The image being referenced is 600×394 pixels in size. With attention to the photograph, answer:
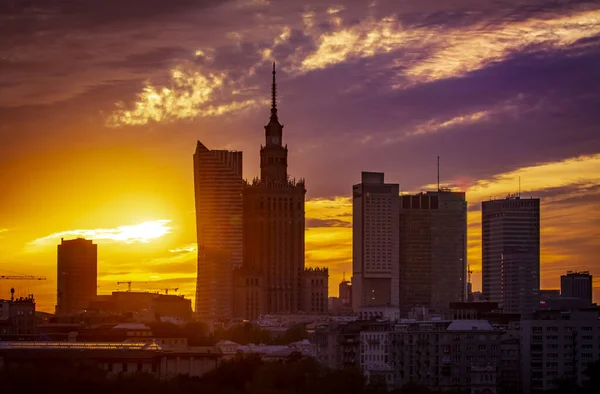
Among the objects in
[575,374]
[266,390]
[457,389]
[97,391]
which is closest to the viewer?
[97,391]

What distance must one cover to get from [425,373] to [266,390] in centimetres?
2757

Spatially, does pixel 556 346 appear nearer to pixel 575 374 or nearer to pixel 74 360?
pixel 575 374

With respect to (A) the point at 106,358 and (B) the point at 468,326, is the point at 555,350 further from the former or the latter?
(A) the point at 106,358

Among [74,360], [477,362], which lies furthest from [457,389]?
[74,360]

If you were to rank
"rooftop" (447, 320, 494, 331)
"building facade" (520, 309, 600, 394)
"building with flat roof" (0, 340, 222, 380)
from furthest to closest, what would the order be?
1. "rooftop" (447, 320, 494, 331)
2. "building facade" (520, 309, 600, 394)
3. "building with flat roof" (0, 340, 222, 380)

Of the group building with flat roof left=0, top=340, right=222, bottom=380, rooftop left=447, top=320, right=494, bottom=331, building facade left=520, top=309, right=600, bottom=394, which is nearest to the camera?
building with flat roof left=0, top=340, right=222, bottom=380

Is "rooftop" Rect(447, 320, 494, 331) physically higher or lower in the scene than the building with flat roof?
higher

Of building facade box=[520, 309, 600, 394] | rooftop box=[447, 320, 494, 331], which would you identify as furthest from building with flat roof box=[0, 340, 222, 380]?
building facade box=[520, 309, 600, 394]

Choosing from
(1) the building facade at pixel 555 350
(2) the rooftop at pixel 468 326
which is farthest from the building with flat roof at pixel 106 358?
(1) the building facade at pixel 555 350

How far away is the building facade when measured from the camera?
193 m

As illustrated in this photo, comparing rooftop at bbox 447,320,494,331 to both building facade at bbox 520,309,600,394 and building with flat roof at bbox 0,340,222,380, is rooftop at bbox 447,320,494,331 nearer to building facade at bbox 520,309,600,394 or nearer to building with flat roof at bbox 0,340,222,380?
building facade at bbox 520,309,600,394

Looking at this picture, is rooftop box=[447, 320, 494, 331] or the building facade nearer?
the building facade

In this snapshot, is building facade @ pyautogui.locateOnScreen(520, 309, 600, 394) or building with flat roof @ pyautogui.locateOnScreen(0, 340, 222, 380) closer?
building with flat roof @ pyautogui.locateOnScreen(0, 340, 222, 380)

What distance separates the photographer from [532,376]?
193m
